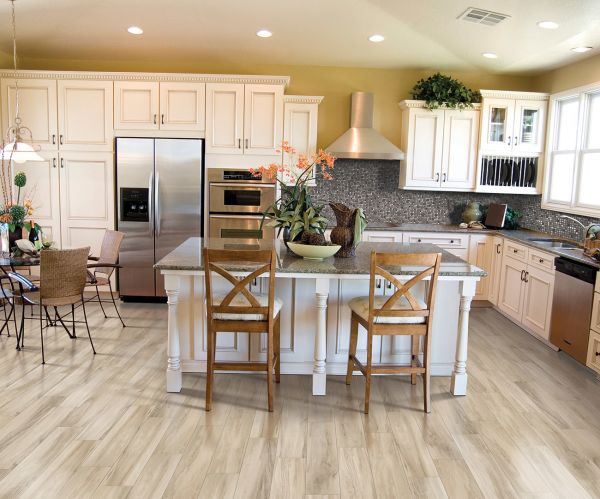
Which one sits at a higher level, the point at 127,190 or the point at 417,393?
the point at 127,190

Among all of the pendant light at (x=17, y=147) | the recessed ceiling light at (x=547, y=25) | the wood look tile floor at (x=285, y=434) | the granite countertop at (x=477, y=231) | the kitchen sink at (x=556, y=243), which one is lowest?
the wood look tile floor at (x=285, y=434)

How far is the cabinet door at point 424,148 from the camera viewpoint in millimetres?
6117

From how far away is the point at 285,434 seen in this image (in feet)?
10.1

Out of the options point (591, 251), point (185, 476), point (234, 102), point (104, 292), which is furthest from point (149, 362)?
point (591, 251)

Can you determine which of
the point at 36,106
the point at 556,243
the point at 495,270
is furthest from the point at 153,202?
the point at 556,243

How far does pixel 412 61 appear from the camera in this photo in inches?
236

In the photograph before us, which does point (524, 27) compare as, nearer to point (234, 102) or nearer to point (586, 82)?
point (586, 82)

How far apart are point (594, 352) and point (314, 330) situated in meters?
2.08

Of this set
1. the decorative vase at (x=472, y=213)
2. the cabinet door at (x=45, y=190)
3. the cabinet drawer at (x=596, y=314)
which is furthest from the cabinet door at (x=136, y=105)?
the cabinet drawer at (x=596, y=314)

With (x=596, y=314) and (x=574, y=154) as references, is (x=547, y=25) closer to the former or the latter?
(x=574, y=154)

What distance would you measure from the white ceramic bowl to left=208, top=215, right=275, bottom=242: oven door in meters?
2.11

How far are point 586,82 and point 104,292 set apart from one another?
17.7 feet

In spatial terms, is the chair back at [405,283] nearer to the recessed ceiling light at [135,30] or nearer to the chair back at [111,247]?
the chair back at [111,247]

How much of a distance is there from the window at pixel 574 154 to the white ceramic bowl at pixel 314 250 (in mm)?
2736
